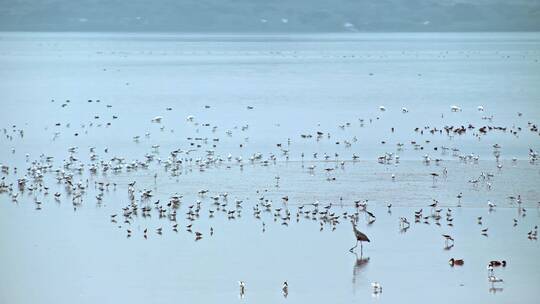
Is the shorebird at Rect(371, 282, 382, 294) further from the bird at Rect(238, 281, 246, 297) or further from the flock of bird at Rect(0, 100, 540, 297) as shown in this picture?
the bird at Rect(238, 281, 246, 297)

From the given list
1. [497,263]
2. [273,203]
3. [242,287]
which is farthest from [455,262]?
[273,203]

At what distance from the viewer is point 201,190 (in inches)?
1064

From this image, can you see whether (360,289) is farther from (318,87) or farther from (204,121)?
(318,87)

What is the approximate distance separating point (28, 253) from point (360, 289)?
6.64 m

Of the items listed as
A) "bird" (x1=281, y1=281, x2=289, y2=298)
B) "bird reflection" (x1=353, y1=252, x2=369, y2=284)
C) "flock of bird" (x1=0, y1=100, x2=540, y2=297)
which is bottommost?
"bird" (x1=281, y1=281, x2=289, y2=298)

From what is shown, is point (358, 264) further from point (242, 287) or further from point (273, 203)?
point (273, 203)

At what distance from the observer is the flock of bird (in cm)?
2370

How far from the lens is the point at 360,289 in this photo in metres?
18.9

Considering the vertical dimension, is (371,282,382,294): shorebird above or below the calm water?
below

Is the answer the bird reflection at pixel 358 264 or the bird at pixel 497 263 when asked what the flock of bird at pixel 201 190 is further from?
the bird reflection at pixel 358 264

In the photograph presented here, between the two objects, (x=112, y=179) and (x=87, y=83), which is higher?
(x=87, y=83)

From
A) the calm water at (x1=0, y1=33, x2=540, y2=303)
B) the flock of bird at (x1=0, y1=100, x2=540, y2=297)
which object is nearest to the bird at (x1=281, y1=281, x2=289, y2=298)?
the flock of bird at (x1=0, y1=100, x2=540, y2=297)

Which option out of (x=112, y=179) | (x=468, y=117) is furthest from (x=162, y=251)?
(x=468, y=117)

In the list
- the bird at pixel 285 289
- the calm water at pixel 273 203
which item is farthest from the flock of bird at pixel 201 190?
the calm water at pixel 273 203
